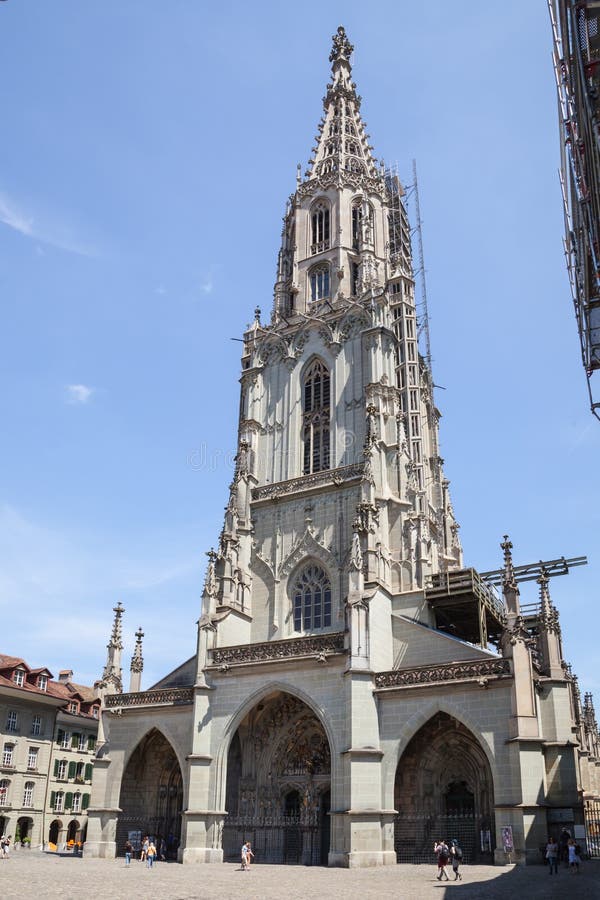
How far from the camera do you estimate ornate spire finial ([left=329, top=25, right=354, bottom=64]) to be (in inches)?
2303

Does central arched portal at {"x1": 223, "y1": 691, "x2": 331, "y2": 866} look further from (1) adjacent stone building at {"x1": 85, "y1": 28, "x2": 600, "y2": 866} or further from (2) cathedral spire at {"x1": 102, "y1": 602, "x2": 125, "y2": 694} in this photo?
(2) cathedral spire at {"x1": 102, "y1": 602, "x2": 125, "y2": 694}

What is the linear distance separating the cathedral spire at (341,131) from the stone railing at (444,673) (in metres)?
32.8

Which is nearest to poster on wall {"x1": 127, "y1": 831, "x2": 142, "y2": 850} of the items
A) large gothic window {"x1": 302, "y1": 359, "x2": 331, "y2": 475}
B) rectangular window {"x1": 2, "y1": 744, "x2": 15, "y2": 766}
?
rectangular window {"x1": 2, "y1": 744, "x2": 15, "y2": 766}

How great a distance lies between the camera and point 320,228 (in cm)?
4816

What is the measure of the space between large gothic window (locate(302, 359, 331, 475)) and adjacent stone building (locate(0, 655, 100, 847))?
60.8ft

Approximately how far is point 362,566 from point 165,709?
10.1m

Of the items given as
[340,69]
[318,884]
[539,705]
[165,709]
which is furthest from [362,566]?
[340,69]

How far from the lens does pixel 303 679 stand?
28922 mm

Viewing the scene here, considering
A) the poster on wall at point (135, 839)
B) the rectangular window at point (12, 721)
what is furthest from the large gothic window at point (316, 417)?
the rectangular window at point (12, 721)

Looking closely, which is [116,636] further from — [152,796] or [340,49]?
[340,49]

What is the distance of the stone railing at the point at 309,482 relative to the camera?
36.2m

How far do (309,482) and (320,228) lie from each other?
1872 centimetres

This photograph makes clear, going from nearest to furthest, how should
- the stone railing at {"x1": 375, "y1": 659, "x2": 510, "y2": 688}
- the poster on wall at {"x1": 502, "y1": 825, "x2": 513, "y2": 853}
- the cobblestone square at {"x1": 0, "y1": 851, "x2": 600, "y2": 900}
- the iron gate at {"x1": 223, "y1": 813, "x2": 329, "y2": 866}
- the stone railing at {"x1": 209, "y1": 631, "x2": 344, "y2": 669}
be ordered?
the cobblestone square at {"x1": 0, "y1": 851, "x2": 600, "y2": 900} < the poster on wall at {"x1": 502, "y1": 825, "x2": 513, "y2": 853} < the stone railing at {"x1": 375, "y1": 659, "x2": 510, "y2": 688} < the stone railing at {"x1": 209, "y1": 631, "x2": 344, "y2": 669} < the iron gate at {"x1": 223, "y1": 813, "x2": 329, "y2": 866}

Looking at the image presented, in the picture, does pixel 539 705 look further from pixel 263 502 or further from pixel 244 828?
pixel 263 502
